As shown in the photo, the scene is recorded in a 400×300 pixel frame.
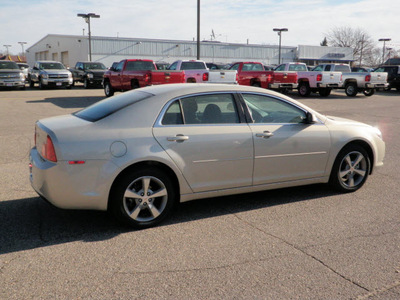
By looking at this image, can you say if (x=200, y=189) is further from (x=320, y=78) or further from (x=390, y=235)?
(x=320, y=78)

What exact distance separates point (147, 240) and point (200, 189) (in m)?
0.88

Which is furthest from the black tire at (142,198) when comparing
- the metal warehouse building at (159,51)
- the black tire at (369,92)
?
the metal warehouse building at (159,51)

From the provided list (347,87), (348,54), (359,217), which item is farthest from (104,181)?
(348,54)

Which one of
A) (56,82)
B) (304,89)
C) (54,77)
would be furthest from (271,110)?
(54,77)

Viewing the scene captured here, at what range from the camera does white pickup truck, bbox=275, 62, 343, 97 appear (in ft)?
73.6

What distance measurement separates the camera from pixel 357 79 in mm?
23906

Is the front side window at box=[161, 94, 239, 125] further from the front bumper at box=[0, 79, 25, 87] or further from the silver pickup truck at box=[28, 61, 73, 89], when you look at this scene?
the front bumper at box=[0, 79, 25, 87]

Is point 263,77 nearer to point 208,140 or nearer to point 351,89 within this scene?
point 351,89

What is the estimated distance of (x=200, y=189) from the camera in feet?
15.4

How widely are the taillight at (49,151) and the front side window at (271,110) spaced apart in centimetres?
228

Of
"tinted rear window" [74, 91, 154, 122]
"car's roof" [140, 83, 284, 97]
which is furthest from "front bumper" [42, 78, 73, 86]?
"car's roof" [140, 83, 284, 97]

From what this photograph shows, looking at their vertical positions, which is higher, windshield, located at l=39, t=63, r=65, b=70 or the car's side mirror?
windshield, located at l=39, t=63, r=65, b=70

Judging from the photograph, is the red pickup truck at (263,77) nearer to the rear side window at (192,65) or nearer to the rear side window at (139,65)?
the rear side window at (192,65)

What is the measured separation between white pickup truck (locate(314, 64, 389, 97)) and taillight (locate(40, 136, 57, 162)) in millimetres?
21976
